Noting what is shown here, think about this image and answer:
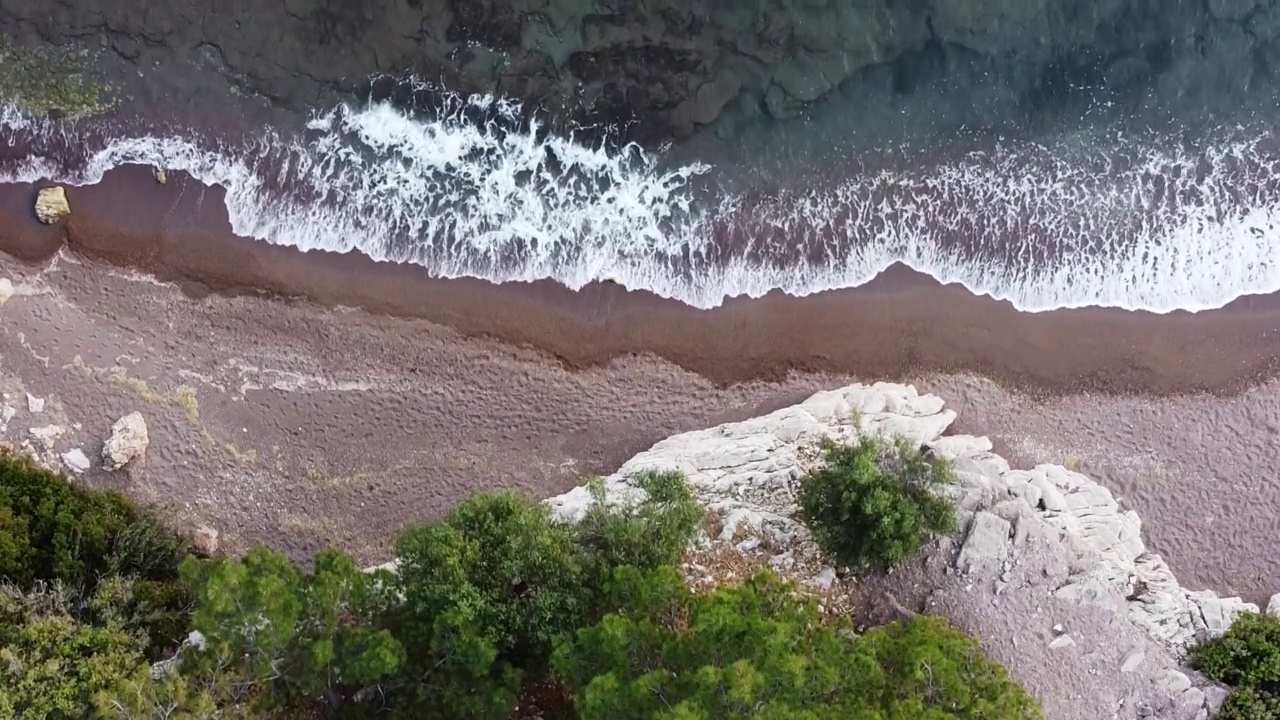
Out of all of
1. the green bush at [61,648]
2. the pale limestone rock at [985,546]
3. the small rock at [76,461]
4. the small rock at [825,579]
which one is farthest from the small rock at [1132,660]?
the small rock at [76,461]

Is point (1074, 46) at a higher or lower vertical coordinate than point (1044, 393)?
higher

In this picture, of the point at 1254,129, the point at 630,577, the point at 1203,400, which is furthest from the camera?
the point at 1254,129

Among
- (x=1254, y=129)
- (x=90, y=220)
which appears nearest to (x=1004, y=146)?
(x=1254, y=129)

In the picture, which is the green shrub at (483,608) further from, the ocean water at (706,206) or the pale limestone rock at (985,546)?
the pale limestone rock at (985,546)

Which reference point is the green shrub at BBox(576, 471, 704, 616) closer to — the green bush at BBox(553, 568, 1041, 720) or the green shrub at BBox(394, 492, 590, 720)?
the green shrub at BBox(394, 492, 590, 720)

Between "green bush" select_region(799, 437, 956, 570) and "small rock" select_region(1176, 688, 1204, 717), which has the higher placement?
"green bush" select_region(799, 437, 956, 570)

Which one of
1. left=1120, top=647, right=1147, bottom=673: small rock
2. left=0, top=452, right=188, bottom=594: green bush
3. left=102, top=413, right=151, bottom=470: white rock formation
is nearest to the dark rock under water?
left=102, top=413, right=151, bottom=470: white rock formation

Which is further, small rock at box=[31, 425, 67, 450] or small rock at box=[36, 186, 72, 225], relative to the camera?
small rock at box=[36, 186, 72, 225]

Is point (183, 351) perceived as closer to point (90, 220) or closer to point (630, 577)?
point (90, 220)
